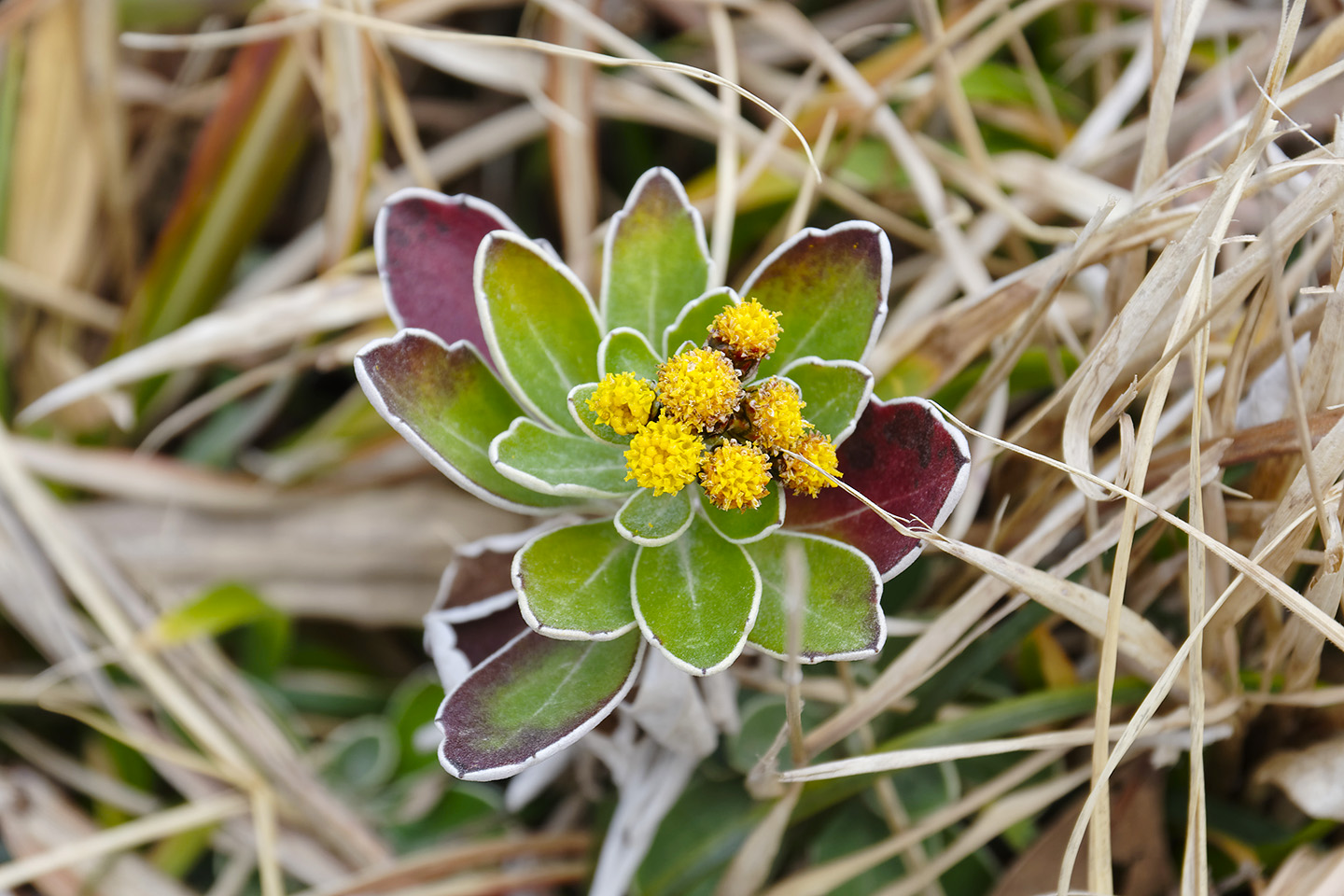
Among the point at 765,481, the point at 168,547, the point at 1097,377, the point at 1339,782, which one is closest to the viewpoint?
the point at 765,481

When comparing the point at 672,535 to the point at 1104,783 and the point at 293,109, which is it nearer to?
the point at 1104,783

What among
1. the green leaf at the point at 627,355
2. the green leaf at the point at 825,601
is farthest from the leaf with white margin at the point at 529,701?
the green leaf at the point at 627,355

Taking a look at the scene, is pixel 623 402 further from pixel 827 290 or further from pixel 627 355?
pixel 827 290

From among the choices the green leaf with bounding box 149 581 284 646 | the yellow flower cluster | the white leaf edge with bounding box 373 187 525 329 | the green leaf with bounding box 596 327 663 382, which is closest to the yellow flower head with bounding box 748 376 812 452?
the yellow flower cluster

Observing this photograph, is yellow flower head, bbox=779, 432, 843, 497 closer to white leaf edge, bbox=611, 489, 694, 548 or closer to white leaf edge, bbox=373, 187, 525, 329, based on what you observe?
white leaf edge, bbox=611, 489, 694, 548

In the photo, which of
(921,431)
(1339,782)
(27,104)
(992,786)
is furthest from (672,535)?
(27,104)
